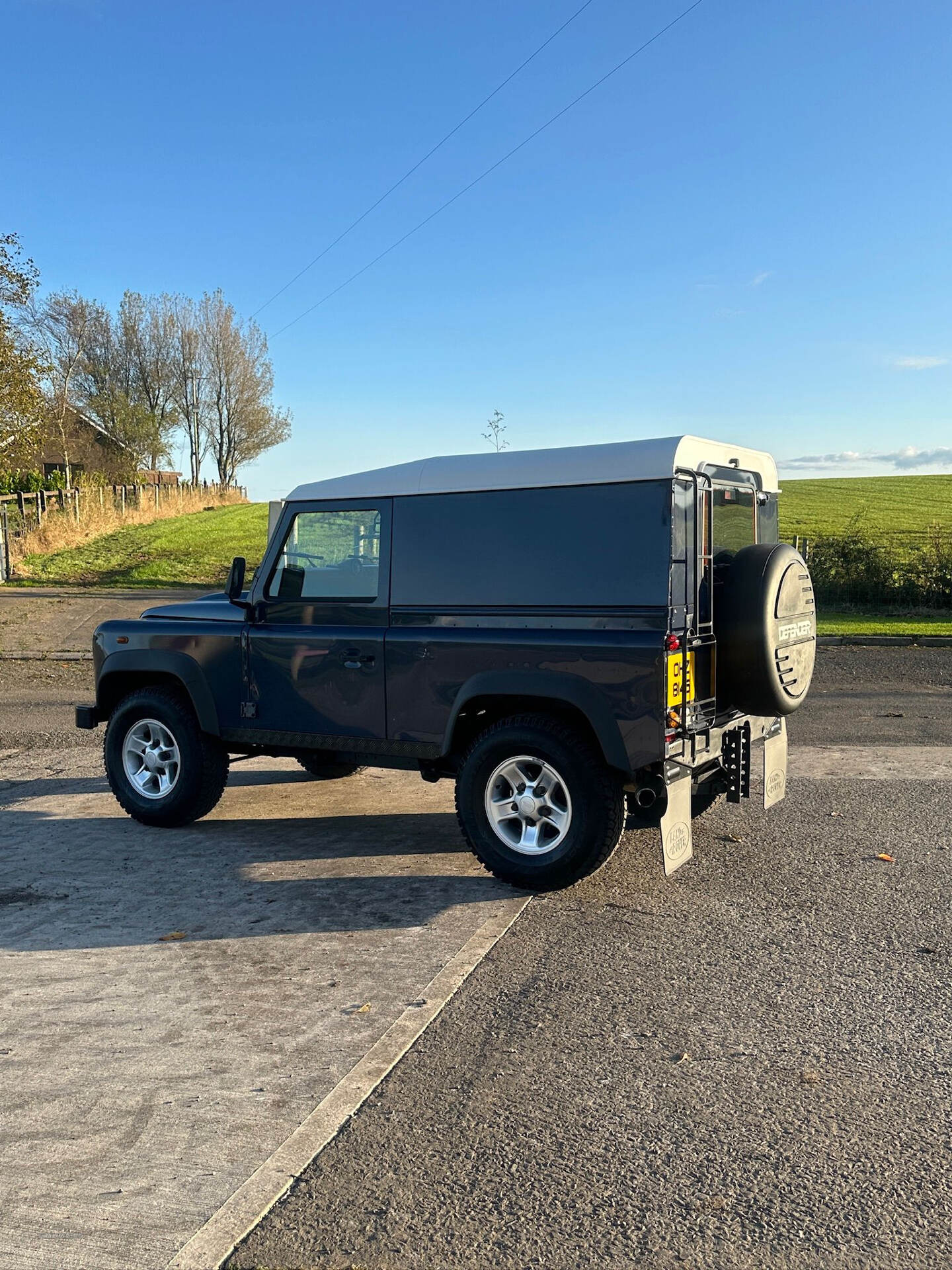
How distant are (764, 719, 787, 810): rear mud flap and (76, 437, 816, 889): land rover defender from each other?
0.07ft

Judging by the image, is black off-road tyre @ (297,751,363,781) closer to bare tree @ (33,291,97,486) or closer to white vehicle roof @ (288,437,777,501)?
white vehicle roof @ (288,437,777,501)

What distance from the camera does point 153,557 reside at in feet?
99.2

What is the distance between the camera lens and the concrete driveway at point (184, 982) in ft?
10.3

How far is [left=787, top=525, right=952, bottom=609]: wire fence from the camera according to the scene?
1980 cm

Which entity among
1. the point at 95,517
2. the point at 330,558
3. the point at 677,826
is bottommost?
the point at 677,826

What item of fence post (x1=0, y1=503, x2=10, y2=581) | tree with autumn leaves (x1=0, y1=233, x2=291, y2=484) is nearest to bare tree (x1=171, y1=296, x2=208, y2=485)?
tree with autumn leaves (x1=0, y1=233, x2=291, y2=484)

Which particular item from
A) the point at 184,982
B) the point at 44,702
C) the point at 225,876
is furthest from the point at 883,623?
the point at 184,982

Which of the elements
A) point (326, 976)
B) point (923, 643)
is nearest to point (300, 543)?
point (326, 976)

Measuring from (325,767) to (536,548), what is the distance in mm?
3210

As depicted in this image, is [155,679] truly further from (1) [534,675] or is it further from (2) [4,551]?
(2) [4,551]

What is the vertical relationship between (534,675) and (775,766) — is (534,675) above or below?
→ above

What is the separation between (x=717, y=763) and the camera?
6.28 m

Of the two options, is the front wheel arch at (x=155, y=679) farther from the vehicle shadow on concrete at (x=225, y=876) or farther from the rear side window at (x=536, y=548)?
the rear side window at (x=536, y=548)

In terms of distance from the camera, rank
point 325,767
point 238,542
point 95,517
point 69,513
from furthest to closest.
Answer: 1. point 95,517
2. point 238,542
3. point 69,513
4. point 325,767
